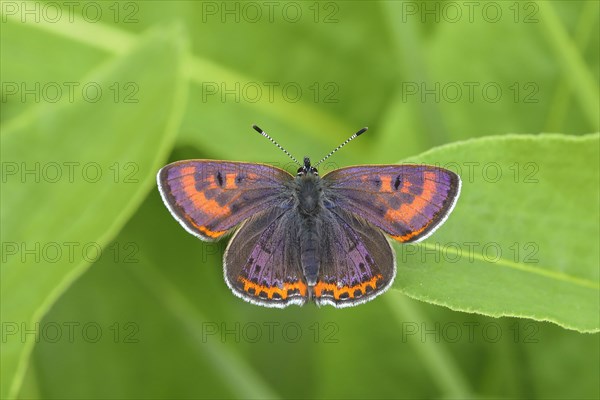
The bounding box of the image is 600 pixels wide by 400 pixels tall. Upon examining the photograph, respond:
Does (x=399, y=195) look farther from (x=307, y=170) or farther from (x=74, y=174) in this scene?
(x=74, y=174)

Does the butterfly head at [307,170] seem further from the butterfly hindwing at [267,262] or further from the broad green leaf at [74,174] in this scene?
the broad green leaf at [74,174]

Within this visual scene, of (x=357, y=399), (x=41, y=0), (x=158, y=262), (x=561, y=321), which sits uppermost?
(x=41, y=0)

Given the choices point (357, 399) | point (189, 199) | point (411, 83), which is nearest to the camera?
point (189, 199)

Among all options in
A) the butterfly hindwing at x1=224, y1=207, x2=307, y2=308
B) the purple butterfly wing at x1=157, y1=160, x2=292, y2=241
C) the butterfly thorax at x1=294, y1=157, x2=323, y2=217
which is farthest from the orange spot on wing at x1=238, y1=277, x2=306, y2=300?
the butterfly thorax at x1=294, y1=157, x2=323, y2=217

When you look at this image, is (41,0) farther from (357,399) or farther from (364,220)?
(357,399)

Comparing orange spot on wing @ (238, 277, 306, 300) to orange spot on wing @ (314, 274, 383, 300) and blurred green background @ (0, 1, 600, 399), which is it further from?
blurred green background @ (0, 1, 600, 399)

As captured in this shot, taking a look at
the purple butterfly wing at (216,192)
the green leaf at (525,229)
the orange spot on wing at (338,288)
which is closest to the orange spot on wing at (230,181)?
the purple butterfly wing at (216,192)

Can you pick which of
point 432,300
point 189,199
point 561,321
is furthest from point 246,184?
point 561,321

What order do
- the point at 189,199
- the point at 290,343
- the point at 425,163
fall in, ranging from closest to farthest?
1. the point at 425,163
2. the point at 189,199
3. the point at 290,343
